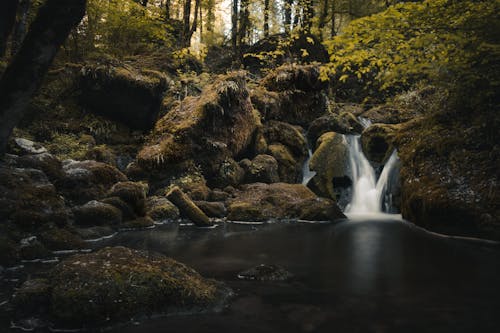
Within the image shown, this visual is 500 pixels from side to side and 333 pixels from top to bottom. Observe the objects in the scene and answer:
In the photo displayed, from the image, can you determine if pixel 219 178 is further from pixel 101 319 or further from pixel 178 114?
pixel 101 319

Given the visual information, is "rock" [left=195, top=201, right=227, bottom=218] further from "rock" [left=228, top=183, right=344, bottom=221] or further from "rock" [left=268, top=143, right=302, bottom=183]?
"rock" [left=268, top=143, right=302, bottom=183]

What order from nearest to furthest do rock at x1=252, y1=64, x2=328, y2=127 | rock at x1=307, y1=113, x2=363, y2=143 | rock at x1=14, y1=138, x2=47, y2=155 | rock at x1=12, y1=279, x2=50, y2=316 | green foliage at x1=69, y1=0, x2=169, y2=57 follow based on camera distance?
rock at x1=12, y1=279, x2=50, y2=316
rock at x1=14, y1=138, x2=47, y2=155
green foliage at x1=69, y1=0, x2=169, y2=57
rock at x1=307, y1=113, x2=363, y2=143
rock at x1=252, y1=64, x2=328, y2=127

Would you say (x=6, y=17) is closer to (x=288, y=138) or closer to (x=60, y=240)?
(x=60, y=240)

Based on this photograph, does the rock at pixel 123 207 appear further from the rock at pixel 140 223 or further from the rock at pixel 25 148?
the rock at pixel 25 148

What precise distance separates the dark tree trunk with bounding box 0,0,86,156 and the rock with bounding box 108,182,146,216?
5.95 m

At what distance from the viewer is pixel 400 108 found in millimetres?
22078

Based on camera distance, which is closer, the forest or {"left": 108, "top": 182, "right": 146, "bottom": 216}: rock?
the forest

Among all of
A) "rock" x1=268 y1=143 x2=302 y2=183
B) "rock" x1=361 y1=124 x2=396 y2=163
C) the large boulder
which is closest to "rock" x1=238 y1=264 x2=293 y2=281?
the large boulder

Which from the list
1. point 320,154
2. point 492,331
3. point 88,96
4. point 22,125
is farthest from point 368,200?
point 22,125

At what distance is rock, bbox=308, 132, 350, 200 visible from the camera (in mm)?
15523

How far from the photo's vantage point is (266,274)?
591cm

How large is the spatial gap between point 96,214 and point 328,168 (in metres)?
9.85

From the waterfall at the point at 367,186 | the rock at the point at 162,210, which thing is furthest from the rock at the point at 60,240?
the waterfall at the point at 367,186

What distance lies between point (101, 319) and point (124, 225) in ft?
20.3
